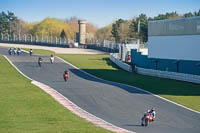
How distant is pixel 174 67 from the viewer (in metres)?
44.3

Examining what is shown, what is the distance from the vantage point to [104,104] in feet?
88.6

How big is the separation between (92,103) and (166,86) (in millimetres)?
11340

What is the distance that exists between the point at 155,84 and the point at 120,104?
434 inches

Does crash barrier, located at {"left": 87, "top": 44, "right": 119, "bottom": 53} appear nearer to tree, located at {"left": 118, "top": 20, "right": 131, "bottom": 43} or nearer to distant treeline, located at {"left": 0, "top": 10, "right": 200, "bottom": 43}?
distant treeline, located at {"left": 0, "top": 10, "right": 200, "bottom": 43}

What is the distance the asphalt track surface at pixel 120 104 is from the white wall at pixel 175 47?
35.1 feet

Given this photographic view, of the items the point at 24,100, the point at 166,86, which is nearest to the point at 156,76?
Result: the point at 166,86

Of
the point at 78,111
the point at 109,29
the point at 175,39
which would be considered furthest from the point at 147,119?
the point at 109,29

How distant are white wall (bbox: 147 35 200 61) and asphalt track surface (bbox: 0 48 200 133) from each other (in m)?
10.7

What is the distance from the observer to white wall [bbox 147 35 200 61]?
139ft

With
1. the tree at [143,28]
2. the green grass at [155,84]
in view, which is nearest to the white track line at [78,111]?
the green grass at [155,84]

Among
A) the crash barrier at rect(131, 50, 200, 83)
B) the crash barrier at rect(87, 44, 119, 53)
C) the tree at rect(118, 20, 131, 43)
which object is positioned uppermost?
the tree at rect(118, 20, 131, 43)

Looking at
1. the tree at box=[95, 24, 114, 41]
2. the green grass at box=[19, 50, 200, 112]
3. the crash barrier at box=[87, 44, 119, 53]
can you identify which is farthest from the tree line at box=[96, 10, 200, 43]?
the green grass at box=[19, 50, 200, 112]

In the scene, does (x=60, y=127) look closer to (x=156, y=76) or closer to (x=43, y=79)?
(x=43, y=79)

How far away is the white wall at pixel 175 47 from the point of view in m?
42.5
